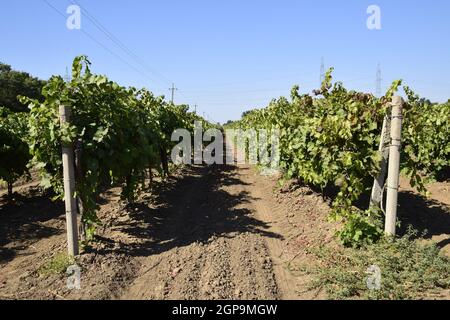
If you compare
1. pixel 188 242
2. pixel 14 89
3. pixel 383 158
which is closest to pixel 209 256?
pixel 188 242

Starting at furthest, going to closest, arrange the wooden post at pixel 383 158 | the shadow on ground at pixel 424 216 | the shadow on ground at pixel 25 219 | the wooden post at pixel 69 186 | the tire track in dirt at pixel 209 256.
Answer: the shadow on ground at pixel 25 219
the shadow on ground at pixel 424 216
the wooden post at pixel 383 158
the wooden post at pixel 69 186
the tire track in dirt at pixel 209 256

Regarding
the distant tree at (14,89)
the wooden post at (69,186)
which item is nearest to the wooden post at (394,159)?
the wooden post at (69,186)

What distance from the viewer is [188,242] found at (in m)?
6.28

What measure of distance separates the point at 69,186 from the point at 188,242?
2150mm

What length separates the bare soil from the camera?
4.68 metres

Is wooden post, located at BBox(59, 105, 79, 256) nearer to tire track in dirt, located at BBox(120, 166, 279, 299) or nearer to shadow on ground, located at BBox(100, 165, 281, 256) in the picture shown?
shadow on ground, located at BBox(100, 165, 281, 256)

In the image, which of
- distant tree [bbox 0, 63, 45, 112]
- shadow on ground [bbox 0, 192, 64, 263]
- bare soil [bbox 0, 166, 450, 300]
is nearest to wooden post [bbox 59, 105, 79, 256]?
bare soil [bbox 0, 166, 450, 300]

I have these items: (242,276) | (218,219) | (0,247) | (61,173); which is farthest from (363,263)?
(0,247)

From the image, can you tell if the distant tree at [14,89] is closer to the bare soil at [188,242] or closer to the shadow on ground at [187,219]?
the bare soil at [188,242]

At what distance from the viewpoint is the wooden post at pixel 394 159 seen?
5.37m

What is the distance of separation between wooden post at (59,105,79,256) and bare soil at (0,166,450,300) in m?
0.28

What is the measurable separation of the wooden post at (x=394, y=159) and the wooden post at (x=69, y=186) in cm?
468

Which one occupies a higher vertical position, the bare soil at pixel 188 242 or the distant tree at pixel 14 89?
the distant tree at pixel 14 89
